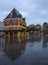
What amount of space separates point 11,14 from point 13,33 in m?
13.3

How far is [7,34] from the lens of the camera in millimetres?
91312

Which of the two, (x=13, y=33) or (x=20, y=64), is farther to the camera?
(x=13, y=33)

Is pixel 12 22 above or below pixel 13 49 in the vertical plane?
above

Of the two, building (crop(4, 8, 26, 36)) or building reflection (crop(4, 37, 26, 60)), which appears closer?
building reflection (crop(4, 37, 26, 60))

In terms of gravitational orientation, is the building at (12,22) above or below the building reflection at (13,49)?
above

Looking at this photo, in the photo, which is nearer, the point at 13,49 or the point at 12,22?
the point at 13,49

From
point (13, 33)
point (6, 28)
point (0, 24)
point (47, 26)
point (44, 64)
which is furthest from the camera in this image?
point (47, 26)

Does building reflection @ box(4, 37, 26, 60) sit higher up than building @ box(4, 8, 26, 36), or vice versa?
building @ box(4, 8, 26, 36)

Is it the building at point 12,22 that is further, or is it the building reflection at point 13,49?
the building at point 12,22

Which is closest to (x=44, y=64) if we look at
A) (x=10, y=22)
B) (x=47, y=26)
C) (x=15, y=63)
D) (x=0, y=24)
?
(x=15, y=63)

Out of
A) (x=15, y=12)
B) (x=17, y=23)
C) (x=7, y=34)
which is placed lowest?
(x=7, y=34)

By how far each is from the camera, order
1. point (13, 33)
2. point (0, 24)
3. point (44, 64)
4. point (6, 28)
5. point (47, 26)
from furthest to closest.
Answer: point (47, 26)
point (0, 24)
point (6, 28)
point (13, 33)
point (44, 64)

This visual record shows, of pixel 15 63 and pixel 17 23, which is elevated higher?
pixel 17 23

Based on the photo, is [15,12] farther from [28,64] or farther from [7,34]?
[28,64]
